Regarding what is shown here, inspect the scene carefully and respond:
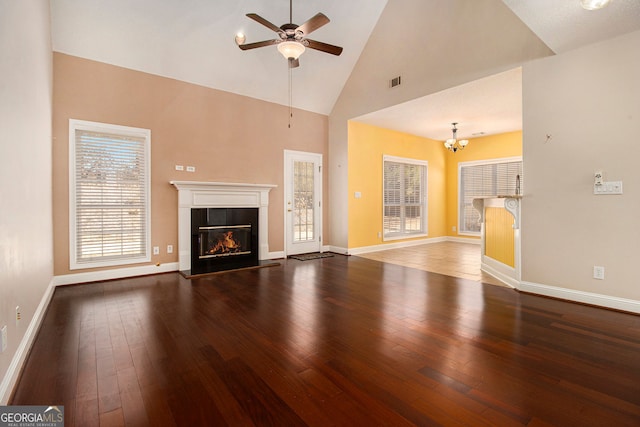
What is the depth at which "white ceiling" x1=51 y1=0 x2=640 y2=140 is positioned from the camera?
316 cm

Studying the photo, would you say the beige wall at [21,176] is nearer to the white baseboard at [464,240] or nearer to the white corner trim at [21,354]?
the white corner trim at [21,354]

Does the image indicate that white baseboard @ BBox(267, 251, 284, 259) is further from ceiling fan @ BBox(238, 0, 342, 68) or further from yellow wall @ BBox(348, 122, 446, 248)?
ceiling fan @ BBox(238, 0, 342, 68)

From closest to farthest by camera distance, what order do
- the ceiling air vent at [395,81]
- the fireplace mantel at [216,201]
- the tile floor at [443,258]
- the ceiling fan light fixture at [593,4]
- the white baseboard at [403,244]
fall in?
1. the ceiling fan light fixture at [593,4]
2. the tile floor at [443,258]
3. the fireplace mantel at [216,201]
4. the ceiling air vent at [395,81]
5. the white baseboard at [403,244]

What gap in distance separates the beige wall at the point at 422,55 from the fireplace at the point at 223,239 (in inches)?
81.7

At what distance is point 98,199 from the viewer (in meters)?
4.49

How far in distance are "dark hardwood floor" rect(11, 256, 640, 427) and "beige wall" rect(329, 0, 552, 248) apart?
10.3ft

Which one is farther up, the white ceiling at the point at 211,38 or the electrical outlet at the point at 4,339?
the white ceiling at the point at 211,38

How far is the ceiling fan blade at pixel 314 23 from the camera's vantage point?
10.3ft

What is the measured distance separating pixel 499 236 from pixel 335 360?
360 cm

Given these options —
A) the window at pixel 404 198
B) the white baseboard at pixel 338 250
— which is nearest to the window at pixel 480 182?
the window at pixel 404 198

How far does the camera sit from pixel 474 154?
8.39 m

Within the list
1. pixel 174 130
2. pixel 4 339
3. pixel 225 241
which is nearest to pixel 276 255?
pixel 225 241

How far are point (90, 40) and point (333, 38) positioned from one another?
3.72m

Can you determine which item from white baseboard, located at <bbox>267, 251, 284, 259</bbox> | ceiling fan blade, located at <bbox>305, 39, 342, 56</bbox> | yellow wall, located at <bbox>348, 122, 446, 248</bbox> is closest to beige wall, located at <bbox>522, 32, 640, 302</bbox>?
ceiling fan blade, located at <bbox>305, 39, 342, 56</bbox>
